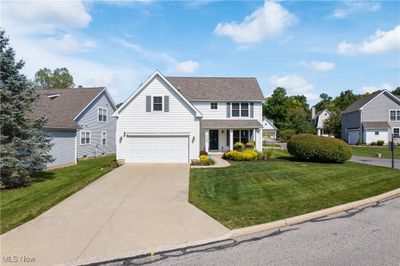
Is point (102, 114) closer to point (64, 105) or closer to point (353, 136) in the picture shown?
point (64, 105)

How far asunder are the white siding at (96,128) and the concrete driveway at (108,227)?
50.3 ft

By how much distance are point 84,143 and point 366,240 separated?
24240 mm

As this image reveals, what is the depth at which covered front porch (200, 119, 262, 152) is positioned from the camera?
1026 inches

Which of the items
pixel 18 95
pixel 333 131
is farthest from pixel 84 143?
pixel 333 131

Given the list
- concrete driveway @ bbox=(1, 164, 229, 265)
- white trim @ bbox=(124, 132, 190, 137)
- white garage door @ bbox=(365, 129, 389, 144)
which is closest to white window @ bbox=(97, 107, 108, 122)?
white trim @ bbox=(124, 132, 190, 137)

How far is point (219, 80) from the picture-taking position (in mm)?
30641

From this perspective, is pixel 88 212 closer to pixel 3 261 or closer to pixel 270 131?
pixel 3 261

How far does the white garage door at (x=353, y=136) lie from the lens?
46.1 meters

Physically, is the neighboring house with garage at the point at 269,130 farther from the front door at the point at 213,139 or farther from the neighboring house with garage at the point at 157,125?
the neighboring house with garage at the point at 157,125

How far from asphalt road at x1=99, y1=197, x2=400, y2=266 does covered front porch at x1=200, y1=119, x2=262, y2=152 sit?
61.6 feet

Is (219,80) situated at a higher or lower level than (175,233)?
higher

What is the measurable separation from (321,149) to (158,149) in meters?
10.9

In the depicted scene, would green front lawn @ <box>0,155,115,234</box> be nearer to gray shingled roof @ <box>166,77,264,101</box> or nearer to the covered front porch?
the covered front porch

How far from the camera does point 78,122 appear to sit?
82.4 feet
